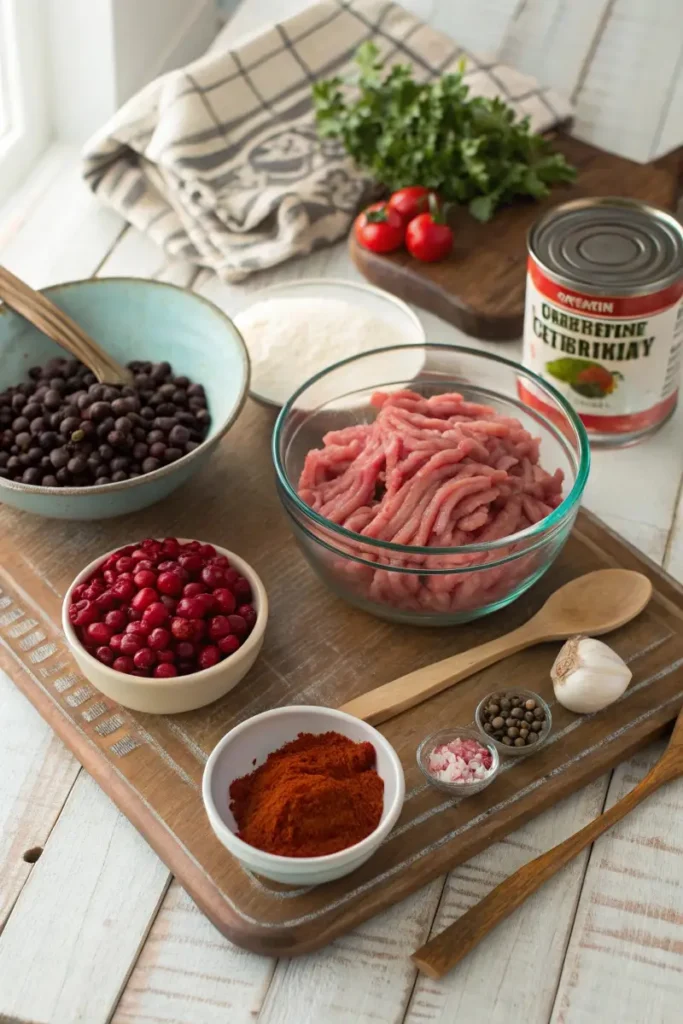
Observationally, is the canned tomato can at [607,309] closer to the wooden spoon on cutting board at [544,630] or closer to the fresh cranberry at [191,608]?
the wooden spoon on cutting board at [544,630]

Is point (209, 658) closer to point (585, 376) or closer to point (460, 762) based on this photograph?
point (460, 762)

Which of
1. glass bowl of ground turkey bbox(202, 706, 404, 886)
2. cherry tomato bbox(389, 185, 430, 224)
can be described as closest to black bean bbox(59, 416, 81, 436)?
glass bowl of ground turkey bbox(202, 706, 404, 886)

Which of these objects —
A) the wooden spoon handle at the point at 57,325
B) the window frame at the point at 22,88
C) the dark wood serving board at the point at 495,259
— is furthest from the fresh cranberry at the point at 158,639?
the window frame at the point at 22,88

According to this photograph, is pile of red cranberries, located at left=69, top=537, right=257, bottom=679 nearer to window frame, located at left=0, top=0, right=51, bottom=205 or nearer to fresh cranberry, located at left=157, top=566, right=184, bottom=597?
fresh cranberry, located at left=157, top=566, right=184, bottom=597

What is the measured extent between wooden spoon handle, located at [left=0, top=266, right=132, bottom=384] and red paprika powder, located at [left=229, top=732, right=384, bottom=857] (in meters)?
0.79

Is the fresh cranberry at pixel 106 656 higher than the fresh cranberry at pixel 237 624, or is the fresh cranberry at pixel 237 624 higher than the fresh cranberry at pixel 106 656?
the fresh cranberry at pixel 106 656

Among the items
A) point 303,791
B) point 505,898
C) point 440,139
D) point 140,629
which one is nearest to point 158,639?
point 140,629

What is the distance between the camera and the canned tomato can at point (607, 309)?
5.92 feet

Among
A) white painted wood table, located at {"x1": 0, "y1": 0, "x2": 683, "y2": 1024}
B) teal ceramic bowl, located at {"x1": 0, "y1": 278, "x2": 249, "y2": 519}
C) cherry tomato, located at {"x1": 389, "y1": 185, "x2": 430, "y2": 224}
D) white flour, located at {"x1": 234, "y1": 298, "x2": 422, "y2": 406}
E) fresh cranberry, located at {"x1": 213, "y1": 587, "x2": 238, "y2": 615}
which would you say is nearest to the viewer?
white painted wood table, located at {"x1": 0, "y1": 0, "x2": 683, "y2": 1024}

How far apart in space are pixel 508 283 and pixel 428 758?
3.79 ft

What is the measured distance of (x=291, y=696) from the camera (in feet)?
5.15

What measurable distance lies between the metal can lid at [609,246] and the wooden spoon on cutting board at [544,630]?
1.50 ft

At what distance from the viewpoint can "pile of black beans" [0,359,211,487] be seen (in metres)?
1.74

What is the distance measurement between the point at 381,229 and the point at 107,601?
1.14 meters
